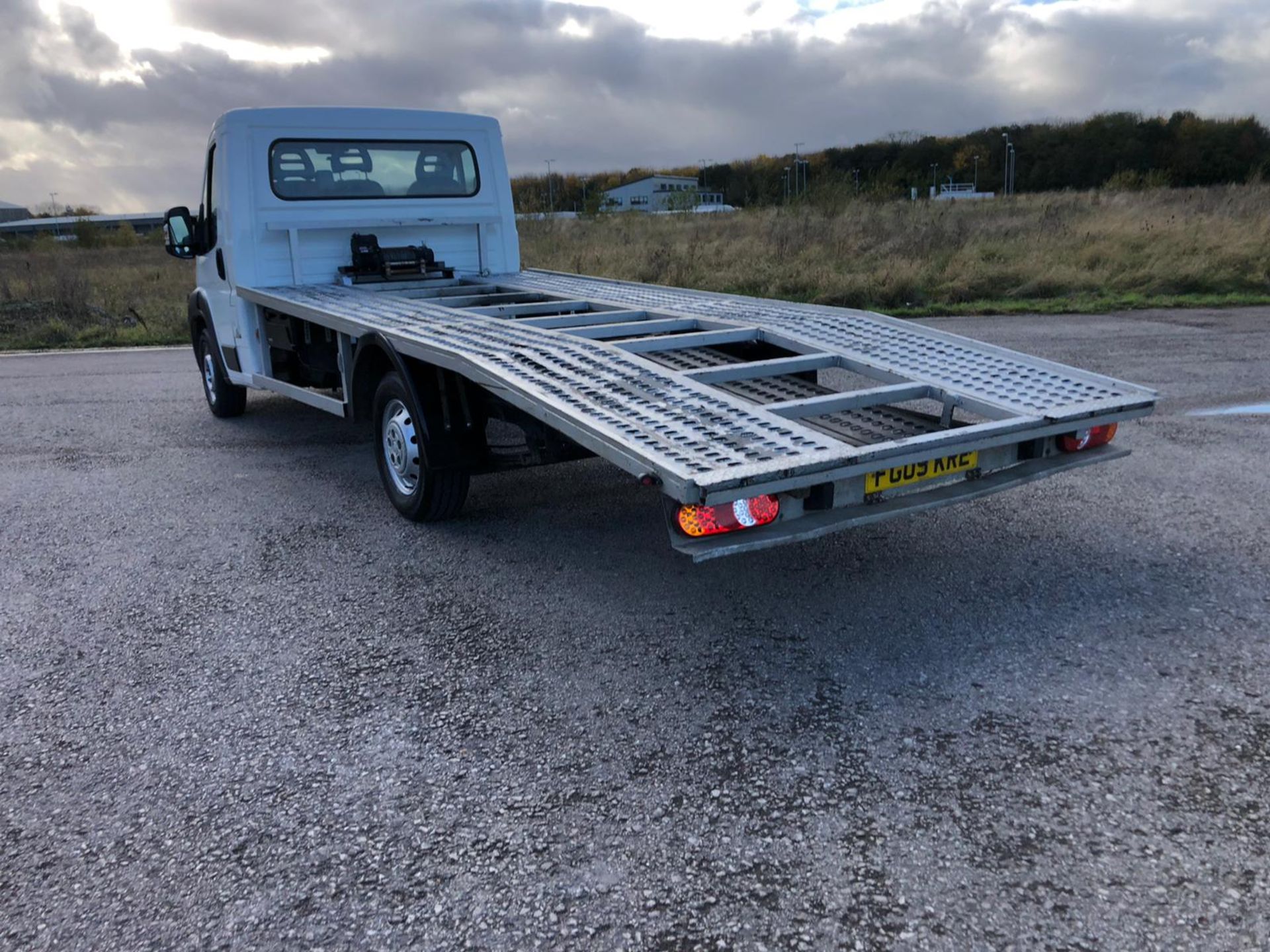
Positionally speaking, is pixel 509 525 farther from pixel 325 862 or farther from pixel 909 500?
pixel 325 862

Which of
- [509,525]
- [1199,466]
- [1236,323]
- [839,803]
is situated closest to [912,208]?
[1236,323]

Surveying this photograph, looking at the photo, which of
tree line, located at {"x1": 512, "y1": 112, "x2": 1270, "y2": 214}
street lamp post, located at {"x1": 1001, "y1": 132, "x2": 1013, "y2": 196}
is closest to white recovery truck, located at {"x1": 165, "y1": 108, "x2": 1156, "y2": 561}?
tree line, located at {"x1": 512, "y1": 112, "x2": 1270, "y2": 214}

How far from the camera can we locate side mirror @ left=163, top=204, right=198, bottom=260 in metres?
7.31

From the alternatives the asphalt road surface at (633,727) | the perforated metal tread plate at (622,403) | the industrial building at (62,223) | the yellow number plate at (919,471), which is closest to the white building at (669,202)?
the asphalt road surface at (633,727)

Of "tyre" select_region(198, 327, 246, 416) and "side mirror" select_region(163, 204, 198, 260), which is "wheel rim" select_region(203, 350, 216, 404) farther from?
"side mirror" select_region(163, 204, 198, 260)

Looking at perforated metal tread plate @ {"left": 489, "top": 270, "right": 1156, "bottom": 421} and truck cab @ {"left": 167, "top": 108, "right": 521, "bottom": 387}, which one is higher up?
truck cab @ {"left": 167, "top": 108, "right": 521, "bottom": 387}

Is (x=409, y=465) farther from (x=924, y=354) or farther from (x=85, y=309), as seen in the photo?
(x=85, y=309)

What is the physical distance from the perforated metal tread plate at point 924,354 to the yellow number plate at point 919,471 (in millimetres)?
365

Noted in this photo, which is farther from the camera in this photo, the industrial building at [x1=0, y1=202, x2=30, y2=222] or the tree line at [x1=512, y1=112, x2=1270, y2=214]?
the industrial building at [x1=0, y1=202, x2=30, y2=222]

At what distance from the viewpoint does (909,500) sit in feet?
11.8

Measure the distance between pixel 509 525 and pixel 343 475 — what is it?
5.35 feet

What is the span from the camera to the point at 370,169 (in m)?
7.32

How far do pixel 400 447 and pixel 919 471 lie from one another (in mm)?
2730

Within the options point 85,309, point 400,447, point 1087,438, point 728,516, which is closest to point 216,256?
point 400,447
